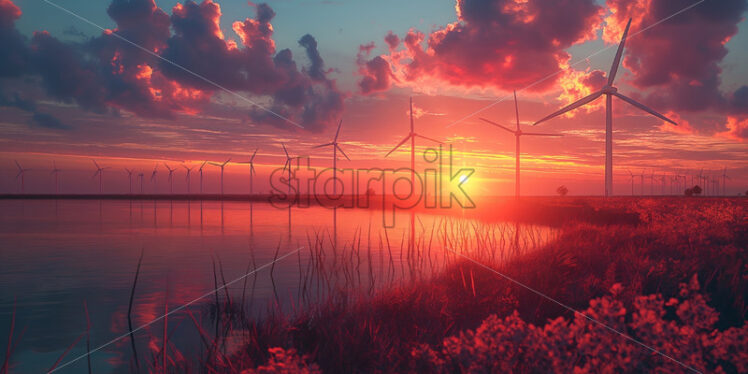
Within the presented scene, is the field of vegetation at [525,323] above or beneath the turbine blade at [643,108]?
beneath

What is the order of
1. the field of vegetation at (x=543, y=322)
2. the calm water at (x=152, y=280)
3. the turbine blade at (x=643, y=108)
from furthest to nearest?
the turbine blade at (x=643, y=108) → the calm water at (x=152, y=280) → the field of vegetation at (x=543, y=322)

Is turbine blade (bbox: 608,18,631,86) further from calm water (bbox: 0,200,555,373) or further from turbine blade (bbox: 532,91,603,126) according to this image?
calm water (bbox: 0,200,555,373)

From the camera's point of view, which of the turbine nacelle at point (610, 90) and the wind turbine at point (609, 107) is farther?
the turbine nacelle at point (610, 90)

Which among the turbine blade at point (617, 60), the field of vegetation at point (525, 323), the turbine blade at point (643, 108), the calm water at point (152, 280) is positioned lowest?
the calm water at point (152, 280)

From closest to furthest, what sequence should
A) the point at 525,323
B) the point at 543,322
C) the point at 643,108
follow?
1. the point at 525,323
2. the point at 543,322
3. the point at 643,108

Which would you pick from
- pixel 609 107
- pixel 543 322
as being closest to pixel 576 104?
pixel 609 107

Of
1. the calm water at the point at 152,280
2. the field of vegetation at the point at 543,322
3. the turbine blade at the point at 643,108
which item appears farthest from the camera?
the turbine blade at the point at 643,108

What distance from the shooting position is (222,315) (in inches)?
549

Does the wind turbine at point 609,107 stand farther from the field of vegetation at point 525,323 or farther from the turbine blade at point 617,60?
the field of vegetation at point 525,323

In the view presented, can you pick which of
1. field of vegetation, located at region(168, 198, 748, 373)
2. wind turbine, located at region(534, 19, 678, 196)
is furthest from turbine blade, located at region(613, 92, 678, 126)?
field of vegetation, located at region(168, 198, 748, 373)

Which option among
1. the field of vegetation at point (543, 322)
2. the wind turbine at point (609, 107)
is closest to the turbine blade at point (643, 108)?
the wind turbine at point (609, 107)

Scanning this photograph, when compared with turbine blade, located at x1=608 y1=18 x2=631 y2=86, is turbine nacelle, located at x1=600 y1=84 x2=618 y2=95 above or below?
below

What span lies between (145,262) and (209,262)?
432 cm

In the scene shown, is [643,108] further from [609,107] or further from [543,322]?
[543,322]
